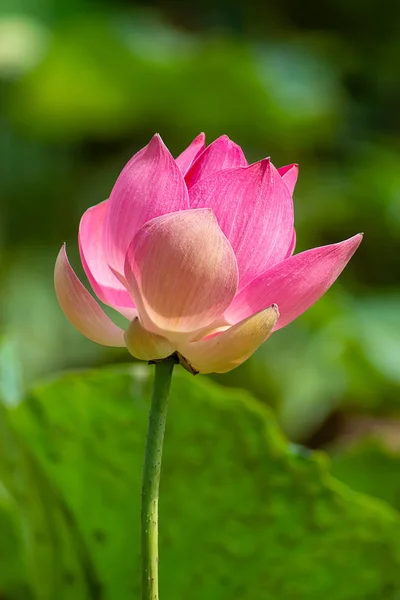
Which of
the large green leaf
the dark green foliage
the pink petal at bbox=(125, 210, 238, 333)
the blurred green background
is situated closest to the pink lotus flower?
the pink petal at bbox=(125, 210, 238, 333)

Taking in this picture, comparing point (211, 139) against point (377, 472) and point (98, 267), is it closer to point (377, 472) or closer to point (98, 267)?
point (377, 472)

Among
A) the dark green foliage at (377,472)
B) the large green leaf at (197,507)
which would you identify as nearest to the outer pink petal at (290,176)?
the large green leaf at (197,507)

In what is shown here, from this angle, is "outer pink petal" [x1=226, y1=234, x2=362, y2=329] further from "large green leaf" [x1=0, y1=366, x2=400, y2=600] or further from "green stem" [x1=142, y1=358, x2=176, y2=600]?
"large green leaf" [x1=0, y1=366, x2=400, y2=600]

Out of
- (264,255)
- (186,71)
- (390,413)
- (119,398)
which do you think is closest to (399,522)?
(119,398)

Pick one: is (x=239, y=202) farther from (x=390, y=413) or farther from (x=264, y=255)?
(x=390, y=413)

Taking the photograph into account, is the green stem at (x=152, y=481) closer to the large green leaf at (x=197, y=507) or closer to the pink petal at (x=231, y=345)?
the pink petal at (x=231, y=345)
